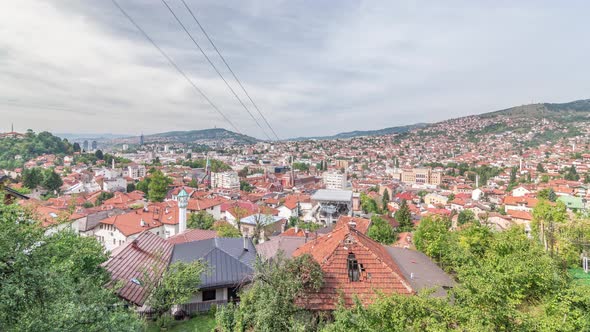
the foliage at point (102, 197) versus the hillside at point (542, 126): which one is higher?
the hillside at point (542, 126)

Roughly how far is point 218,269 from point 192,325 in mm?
2363

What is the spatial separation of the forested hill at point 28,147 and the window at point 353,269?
102 metres

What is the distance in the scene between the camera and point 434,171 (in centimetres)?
10631

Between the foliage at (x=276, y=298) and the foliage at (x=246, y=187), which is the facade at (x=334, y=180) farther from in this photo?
the foliage at (x=276, y=298)

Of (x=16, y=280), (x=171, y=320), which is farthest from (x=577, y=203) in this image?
(x=16, y=280)

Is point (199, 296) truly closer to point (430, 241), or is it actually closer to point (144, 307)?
point (144, 307)

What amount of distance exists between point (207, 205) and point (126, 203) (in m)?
13.5

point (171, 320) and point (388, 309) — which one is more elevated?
point (388, 309)

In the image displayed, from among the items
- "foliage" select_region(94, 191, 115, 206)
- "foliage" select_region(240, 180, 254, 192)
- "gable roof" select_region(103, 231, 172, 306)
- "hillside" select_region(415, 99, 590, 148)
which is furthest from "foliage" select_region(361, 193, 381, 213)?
"hillside" select_region(415, 99, 590, 148)

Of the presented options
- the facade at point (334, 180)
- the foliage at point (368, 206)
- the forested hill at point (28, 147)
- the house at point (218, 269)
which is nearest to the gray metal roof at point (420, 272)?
the house at point (218, 269)

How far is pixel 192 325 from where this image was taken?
10.5m

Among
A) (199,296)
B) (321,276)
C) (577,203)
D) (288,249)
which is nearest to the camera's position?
(321,276)

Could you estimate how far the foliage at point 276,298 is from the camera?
24.6ft

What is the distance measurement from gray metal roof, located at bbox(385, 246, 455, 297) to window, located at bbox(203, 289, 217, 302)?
7382 millimetres
